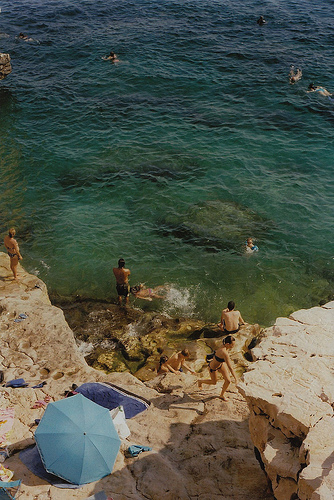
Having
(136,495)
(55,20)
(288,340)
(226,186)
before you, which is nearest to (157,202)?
(226,186)

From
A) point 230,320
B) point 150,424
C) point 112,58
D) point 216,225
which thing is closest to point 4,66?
point 112,58

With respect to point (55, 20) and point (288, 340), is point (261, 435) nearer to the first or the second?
point (288, 340)

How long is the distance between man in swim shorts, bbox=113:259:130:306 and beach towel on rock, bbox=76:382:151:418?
5.47m

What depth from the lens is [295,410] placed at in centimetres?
741

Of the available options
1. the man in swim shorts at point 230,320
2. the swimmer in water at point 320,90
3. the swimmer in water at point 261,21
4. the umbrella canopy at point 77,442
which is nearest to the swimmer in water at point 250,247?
the man in swim shorts at point 230,320

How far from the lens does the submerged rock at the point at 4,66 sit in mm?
30297

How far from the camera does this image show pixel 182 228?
64.8 feet

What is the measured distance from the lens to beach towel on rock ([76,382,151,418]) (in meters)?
10.6

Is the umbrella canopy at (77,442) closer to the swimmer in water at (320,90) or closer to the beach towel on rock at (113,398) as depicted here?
the beach towel on rock at (113,398)

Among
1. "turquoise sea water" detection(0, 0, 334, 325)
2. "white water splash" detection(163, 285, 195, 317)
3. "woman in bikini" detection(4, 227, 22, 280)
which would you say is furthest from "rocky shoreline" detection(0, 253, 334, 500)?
"turquoise sea water" detection(0, 0, 334, 325)

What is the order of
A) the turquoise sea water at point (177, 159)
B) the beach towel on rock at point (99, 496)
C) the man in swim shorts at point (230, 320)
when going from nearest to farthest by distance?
the beach towel on rock at point (99, 496)
the man in swim shorts at point (230, 320)
the turquoise sea water at point (177, 159)

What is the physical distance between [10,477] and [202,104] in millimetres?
24512

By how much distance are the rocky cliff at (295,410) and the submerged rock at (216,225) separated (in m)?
9.45

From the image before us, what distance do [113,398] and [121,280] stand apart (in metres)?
5.82
